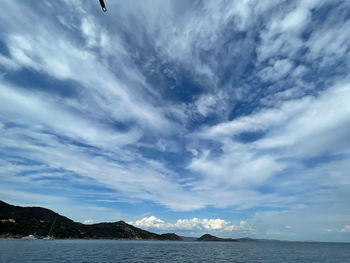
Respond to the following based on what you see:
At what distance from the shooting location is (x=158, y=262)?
3194 inches

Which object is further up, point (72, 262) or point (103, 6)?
point (103, 6)

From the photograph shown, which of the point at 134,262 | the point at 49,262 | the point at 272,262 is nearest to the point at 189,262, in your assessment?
the point at 134,262

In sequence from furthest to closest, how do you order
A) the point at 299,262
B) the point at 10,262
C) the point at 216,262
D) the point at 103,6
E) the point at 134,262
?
the point at 299,262 < the point at 216,262 < the point at 134,262 < the point at 10,262 < the point at 103,6

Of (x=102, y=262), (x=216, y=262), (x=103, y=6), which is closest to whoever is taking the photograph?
(x=103, y=6)

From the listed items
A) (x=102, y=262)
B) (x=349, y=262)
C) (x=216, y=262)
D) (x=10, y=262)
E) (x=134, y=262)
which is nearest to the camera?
(x=10, y=262)

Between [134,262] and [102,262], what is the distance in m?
12.8

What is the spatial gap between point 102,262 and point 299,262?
96341mm

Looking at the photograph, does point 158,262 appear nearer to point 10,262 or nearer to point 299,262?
point 10,262

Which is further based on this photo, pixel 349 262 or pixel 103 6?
pixel 349 262

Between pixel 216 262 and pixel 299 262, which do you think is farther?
pixel 299 262

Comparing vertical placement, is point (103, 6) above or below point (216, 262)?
above

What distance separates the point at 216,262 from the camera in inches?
3440

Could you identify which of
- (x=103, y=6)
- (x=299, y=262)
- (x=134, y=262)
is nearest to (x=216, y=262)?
(x=134, y=262)

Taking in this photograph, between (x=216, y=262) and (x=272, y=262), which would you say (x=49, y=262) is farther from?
(x=272, y=262)
